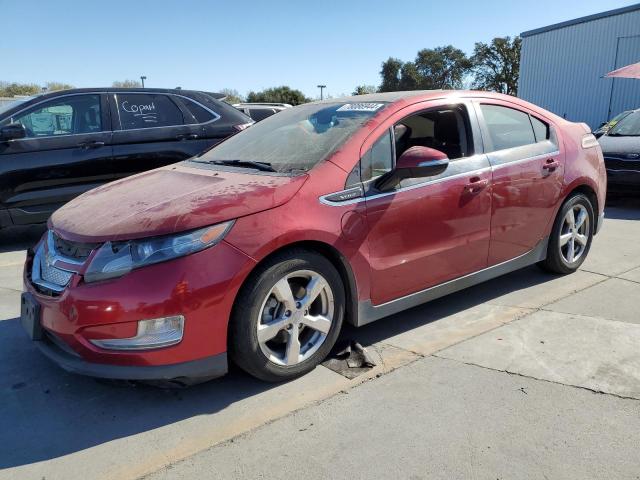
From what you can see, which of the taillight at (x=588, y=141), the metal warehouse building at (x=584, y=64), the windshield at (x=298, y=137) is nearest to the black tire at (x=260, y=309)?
the windshield at (x=298, y=137)

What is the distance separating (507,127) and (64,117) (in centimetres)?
483

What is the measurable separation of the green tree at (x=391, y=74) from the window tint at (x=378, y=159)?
242 ft

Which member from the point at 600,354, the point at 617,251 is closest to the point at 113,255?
the point at 600,354

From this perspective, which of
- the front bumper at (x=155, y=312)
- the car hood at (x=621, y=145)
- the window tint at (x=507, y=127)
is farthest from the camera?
the car hood at (x=621, y=145)

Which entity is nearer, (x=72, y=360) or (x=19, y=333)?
(x=72, y=360)

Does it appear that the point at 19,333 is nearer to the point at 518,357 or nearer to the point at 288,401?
the point at 288,401

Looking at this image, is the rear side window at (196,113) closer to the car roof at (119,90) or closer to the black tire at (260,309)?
the car roof at (119,90)

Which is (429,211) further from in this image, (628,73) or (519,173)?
(628,73)

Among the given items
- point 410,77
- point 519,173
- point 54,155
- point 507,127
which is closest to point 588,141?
point 507,127

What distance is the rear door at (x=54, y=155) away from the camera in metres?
5.84

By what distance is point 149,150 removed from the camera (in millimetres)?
6469

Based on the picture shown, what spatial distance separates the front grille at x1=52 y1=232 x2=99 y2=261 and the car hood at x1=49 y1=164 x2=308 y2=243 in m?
0.03

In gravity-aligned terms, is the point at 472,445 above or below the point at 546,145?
below

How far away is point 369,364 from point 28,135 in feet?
15.9
